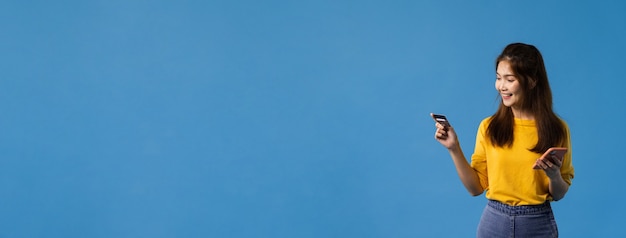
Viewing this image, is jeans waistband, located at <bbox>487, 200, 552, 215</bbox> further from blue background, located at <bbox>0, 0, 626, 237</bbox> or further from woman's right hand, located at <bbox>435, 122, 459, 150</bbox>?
blue background, located at <bbox>0, 0, 626, 237</bbox>

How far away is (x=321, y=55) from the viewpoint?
370cm

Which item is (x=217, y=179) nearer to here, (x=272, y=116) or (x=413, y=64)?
(x=272, y=116)

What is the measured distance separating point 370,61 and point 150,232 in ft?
4.41

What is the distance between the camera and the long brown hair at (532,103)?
236 cm

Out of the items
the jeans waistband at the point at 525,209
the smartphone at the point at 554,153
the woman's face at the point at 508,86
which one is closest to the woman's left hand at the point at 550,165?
the smartphone at the point at 554,153

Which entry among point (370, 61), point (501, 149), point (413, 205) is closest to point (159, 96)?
point (370, 61)

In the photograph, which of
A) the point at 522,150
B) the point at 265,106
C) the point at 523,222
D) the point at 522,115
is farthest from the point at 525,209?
the point at 265,106

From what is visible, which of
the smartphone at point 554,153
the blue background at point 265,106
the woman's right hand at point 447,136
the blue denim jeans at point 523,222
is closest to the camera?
the smartphone at point 554,153

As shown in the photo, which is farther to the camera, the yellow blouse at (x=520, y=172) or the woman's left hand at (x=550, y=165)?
the yellow blouse at (x=520, y=172)

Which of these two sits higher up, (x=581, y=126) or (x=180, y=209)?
(x=180, y=209)

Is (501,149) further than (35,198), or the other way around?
(35,198)

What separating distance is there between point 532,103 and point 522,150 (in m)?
0.15

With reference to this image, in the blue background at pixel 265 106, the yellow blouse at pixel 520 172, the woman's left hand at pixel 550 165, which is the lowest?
the woman's left hand at pixel 550 165

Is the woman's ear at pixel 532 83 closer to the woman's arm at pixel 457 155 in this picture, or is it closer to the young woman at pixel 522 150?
the young woman at pixel 522 150
